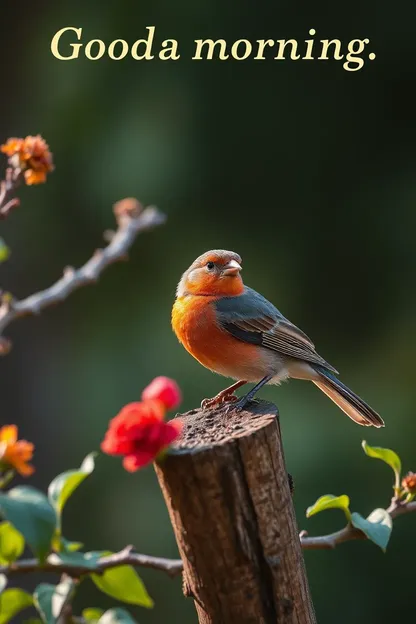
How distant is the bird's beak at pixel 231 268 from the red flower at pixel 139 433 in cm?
171

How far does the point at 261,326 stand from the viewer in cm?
333

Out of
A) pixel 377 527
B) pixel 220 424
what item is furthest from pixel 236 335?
pixel 377 527

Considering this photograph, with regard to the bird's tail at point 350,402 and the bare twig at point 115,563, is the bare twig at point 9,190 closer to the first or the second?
the bare twig at point 115,563

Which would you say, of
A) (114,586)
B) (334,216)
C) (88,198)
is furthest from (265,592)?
(88,198)

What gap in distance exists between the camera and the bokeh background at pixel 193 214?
6180 millimetres

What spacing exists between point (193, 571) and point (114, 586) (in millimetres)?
164

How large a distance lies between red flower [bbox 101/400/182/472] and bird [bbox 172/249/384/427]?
1362mm

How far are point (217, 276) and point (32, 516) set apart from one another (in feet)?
6.29

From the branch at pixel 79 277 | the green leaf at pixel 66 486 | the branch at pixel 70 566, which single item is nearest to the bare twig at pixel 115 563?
the branch at pixel 70 566

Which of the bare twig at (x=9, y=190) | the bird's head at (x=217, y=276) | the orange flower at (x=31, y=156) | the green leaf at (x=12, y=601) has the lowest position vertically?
the green leaf at (x=12, y=601)

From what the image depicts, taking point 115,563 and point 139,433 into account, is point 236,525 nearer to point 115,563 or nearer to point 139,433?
point 115,563

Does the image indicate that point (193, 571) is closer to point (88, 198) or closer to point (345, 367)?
point (345, 367)

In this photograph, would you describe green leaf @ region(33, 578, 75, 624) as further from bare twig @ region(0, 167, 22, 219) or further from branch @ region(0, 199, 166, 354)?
bare twig @ region(0, 167, 22, 219)

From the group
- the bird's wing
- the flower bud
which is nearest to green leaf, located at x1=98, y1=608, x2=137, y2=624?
the flower bud
